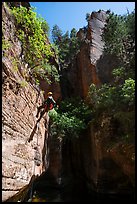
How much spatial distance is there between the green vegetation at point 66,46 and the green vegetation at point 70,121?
430 inches

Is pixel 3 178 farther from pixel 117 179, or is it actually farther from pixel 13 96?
pixel 117 179

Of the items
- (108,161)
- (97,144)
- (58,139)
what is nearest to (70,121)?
(58,139)

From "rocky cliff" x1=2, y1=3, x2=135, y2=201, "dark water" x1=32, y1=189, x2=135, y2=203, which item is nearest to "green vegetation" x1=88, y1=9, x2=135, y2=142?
"rocky cliff" x1=2, y1=3, x2=135, y2=201

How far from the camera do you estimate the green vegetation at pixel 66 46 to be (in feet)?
98.8

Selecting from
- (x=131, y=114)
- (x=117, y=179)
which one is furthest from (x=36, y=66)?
(x=117, y=179)

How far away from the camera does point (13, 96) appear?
7438mm

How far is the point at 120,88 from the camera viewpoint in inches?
608

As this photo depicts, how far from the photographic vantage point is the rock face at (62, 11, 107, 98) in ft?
70.9

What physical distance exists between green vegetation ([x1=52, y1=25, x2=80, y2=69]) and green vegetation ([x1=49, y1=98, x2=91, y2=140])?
430 inches

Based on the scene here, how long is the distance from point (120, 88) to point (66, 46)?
18.1m

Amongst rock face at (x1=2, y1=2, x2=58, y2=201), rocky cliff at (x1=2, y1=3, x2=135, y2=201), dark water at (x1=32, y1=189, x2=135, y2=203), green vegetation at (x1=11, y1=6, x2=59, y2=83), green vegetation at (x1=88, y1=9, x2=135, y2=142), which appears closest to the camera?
rock face at (x1=2, y1=2, x2=58, y2=201)

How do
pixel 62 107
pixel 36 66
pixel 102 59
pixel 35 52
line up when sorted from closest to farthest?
pixel 35 52, pixel 36 66, pixel 62 107, pixel 102 59

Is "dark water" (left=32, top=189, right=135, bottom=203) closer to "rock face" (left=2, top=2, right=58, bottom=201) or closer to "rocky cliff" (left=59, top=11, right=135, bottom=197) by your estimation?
"rocky cliff" (left=59, top=11, right=135, bottom=197)

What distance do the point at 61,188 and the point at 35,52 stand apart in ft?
44.9
